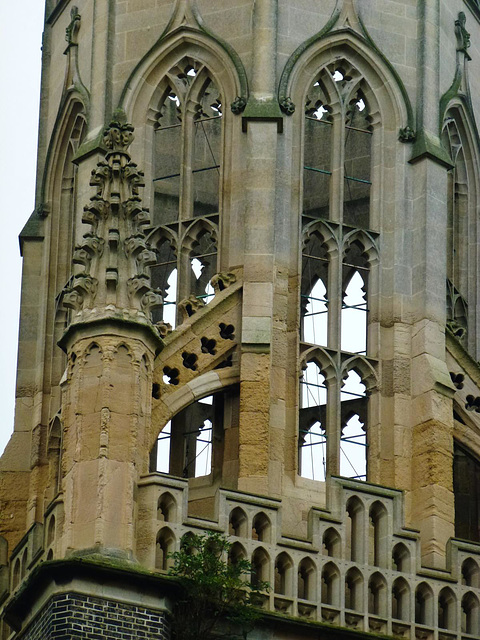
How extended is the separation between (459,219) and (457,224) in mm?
77

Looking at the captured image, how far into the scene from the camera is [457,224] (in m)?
50.6

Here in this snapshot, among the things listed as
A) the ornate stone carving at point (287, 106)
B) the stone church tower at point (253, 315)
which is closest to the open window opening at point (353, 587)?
the stone church tower at point (253, 315)

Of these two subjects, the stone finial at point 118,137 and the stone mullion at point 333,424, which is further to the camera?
the stone mullion at point 333,424

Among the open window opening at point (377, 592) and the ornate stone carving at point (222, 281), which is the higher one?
the ornate stone carving at point (222, 281)

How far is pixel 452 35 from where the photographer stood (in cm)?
5053

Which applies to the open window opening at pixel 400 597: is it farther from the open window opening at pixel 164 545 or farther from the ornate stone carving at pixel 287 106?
the ornate stone carving at pixel 287 106

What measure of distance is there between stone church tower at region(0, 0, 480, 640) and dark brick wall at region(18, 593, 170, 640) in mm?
33

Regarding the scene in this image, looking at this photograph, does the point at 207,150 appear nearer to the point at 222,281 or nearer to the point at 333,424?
the point at 222,281

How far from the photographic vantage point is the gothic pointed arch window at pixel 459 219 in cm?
5000

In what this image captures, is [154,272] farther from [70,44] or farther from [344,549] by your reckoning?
[344,549]

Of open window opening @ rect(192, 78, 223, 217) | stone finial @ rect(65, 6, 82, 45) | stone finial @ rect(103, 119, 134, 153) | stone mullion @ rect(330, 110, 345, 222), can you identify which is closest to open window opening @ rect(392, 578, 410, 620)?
stone mullion @ rect(330, 110, 345, 222)

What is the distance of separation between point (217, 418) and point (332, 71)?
483 cm

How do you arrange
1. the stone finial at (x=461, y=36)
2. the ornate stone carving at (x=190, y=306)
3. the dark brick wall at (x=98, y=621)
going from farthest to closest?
the stone finial at (x=461, y=36) < the ornate stone carving at (x=190, y=306) < the dark brick wall at (x=98, y=621)

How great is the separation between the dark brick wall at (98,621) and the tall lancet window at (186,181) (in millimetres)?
5885
